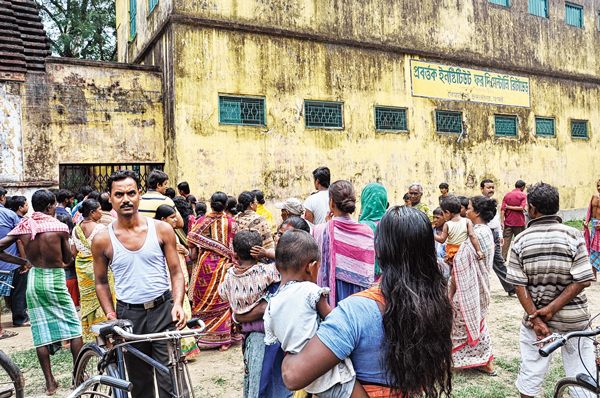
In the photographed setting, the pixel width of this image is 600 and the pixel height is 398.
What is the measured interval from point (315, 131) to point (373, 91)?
2042 mm

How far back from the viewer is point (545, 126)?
49.4ft

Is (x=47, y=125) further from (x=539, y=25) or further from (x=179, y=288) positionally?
(x=539, y=25)

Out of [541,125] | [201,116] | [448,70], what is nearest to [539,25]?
[541,125]

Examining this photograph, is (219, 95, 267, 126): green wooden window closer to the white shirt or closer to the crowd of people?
the crowd of people

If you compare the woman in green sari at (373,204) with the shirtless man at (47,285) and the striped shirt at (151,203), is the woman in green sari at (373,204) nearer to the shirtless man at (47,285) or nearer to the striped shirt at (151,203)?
the striped shirt at (151,203)

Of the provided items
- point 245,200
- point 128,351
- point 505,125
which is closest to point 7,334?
Result: point 245,200

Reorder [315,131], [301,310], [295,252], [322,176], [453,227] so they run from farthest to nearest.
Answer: [315,131] → [322,176] → [453,227] → [295,252] → [301,310]

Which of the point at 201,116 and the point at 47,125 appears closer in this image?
the point at 47,125

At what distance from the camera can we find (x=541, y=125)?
1494 cm

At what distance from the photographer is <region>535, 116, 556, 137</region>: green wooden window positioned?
1484cm

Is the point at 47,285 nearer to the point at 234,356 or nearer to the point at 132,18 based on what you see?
the point at 234,356

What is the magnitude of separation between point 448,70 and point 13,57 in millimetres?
10574

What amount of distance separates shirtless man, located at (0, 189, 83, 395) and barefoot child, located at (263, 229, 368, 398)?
3.06 meters

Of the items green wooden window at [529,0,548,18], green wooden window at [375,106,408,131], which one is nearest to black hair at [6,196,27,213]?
green wooden window at [375,106,408,131]
